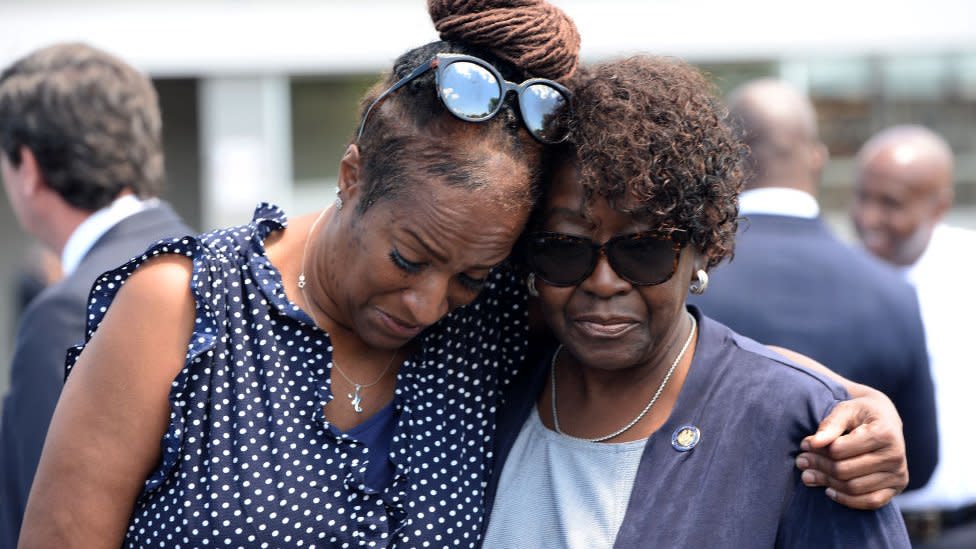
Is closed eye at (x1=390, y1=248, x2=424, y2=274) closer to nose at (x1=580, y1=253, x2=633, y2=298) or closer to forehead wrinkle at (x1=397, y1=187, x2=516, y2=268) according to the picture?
forehead wrinkle at (x1=397, y1=187, x2=516, y2=268)

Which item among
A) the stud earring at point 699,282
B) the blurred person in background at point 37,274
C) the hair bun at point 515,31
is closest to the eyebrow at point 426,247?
Answer: the hair bun at point 515,31

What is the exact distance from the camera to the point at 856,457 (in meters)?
2.08

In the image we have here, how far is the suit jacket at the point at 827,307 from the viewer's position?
3492 mm

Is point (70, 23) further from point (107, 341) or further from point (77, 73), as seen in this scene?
point (107, 341)

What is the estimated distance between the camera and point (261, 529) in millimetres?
2195

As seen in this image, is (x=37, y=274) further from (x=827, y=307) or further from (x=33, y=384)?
(x=827, y=307)

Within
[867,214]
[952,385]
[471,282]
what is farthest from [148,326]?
[867,214]

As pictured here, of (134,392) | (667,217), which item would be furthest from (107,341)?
(667,217)

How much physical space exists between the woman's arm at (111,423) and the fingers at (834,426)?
1.23m

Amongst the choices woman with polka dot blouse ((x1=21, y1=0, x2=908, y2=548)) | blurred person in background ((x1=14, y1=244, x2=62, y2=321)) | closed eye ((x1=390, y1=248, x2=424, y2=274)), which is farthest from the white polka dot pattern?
blurred person in background ((x1=14, y1=244, x2=62, y2=321))

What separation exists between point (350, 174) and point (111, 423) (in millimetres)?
713

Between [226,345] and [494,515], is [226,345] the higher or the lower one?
the higher one

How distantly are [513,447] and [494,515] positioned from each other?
170 mm

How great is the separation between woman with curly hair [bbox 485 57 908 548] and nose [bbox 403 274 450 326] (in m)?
0.21
